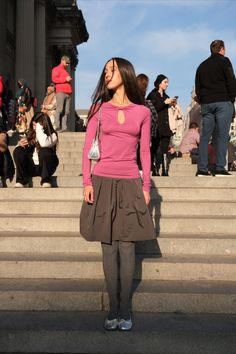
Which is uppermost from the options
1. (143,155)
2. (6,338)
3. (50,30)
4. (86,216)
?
(50,30)

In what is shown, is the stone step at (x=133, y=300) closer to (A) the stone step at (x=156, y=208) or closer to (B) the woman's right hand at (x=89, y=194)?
(B) the woman's right hand at (x=89, y=194)

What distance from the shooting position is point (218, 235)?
5.48m

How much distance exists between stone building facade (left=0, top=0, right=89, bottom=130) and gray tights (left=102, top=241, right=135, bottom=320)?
20.8 metres

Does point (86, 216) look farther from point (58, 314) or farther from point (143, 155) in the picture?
point (58, 314)

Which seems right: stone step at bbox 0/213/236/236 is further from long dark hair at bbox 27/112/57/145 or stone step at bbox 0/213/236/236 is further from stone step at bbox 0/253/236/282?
long dark hair at bbox 27/112/57/145

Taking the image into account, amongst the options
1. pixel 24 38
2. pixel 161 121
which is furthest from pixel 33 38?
pixel 161 121

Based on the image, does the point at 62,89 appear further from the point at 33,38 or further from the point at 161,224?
the point at 33,38

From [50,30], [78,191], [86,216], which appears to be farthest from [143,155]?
[50,30]

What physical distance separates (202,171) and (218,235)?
2429mm

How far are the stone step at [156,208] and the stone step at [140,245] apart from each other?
70 centimetres

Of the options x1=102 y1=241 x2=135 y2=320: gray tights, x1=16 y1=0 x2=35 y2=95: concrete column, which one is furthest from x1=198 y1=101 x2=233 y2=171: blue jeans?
x1=16 y1=0 x2=35 y2=95: concrete column

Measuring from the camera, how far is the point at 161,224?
222 inches

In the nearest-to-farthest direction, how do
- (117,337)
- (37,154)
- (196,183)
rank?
(117,337) < (196,183) < (37,154)

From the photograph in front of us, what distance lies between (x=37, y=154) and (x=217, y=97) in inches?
112
